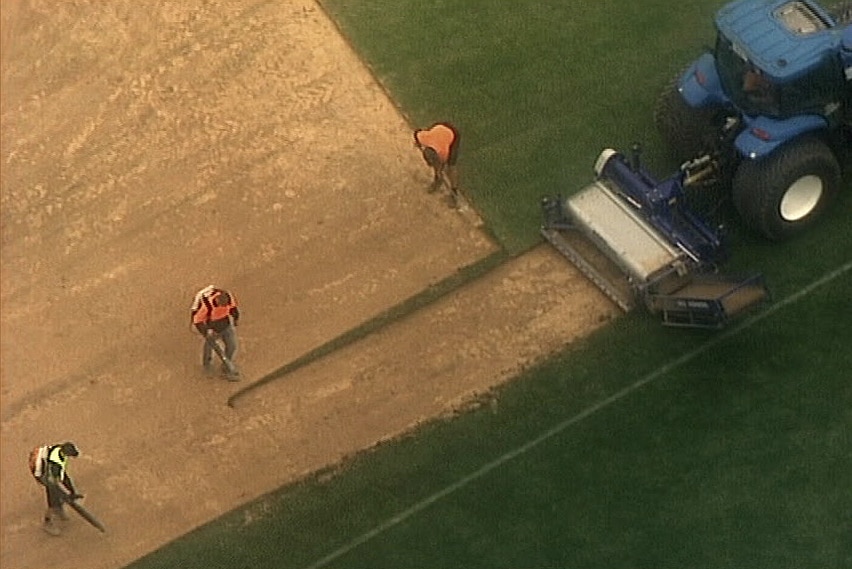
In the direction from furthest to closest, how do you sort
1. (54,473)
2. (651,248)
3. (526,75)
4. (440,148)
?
(526,75) → (440,148) → (651,248) → (54,473)

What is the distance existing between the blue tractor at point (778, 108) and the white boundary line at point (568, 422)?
537 millimetres

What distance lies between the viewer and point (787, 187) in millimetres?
10438

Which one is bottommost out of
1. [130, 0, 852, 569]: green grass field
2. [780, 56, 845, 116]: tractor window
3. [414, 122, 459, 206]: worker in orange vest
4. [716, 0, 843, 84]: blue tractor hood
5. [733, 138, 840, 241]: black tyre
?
[130, 0, 852, 569]: green grass field

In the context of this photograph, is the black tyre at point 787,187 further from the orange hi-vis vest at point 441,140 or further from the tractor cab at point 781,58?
the orange hi-vis vest at point 441,140

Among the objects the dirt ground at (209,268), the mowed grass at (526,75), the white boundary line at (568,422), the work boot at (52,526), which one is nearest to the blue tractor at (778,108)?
the white boundary line at (568,422)

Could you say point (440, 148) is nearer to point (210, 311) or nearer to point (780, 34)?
point (210, 311)

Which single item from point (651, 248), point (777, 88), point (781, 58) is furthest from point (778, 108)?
point (651, 248)

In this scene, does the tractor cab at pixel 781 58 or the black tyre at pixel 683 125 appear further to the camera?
the black tyre at pixel 683 125

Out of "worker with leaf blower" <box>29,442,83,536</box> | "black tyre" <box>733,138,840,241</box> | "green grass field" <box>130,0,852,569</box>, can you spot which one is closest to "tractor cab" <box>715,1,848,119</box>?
"black tyre" <box>733,138,840,241</box>

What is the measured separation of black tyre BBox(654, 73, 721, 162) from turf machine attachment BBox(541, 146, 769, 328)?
0.38 metres

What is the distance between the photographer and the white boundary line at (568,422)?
10058 millimetres

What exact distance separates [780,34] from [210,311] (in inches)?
200

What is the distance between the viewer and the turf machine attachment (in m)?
10.4

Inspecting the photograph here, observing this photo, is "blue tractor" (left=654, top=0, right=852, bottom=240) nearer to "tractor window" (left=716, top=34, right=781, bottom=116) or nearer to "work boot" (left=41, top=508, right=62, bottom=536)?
"tractor window" (left=716, top=34, right=781, bottom=116)
